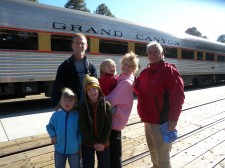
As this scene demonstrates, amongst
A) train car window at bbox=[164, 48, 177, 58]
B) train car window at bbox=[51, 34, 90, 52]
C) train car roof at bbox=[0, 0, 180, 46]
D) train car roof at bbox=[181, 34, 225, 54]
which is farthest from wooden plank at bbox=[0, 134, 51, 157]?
train car roof at bbox=[181, 34, 225, 54]

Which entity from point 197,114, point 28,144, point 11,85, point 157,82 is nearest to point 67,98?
point 157,82

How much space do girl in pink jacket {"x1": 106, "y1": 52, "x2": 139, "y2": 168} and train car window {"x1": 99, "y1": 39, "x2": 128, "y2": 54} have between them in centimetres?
778

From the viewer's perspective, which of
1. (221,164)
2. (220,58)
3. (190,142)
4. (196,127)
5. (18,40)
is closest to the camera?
(221,164)

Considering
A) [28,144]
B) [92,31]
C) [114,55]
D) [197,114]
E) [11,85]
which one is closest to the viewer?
[28,144]

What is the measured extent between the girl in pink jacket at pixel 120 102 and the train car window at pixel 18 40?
6014mm

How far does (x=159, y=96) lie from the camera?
3230 mm

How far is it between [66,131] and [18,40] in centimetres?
640

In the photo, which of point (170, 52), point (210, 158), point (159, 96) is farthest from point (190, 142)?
point (170, 52)

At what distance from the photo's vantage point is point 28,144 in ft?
15.6

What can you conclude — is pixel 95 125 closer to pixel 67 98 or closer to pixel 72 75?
pixel 67 98

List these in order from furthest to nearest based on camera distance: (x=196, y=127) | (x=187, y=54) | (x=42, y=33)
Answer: (x=187, y=54) → (x=42, y=33) → (x=196, y=127)

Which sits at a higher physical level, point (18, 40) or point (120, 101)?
point (18, 40)

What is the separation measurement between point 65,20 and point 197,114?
17.2 ft

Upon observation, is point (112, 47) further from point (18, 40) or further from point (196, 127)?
point (196, 127)
